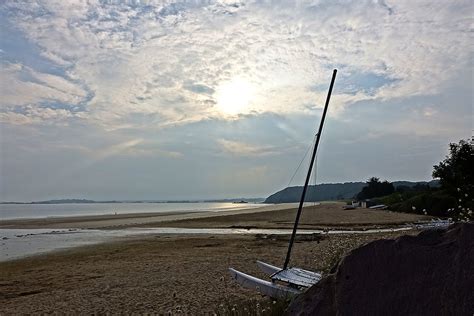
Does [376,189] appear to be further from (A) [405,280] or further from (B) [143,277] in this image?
(A) [405,280]

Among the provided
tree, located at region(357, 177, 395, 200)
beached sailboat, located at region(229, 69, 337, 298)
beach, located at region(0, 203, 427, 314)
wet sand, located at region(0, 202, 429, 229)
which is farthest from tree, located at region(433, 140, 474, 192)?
tree, located at region(357, 177, 395, 200)

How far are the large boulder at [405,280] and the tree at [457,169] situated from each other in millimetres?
31812

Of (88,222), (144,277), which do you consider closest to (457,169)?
(144,277)

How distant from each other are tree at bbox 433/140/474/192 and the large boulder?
31812mm

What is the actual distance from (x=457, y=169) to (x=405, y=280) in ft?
124

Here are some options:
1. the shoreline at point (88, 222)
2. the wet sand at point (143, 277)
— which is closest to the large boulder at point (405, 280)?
the wet sand at point (143, 277)

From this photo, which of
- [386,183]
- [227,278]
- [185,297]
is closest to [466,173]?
[227,278]

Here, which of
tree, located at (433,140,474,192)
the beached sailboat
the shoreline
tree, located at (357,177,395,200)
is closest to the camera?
the beached sailboat

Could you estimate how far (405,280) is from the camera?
4.65 metres

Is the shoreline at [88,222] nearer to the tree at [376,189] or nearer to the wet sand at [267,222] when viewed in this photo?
the wet sand at [267,222]

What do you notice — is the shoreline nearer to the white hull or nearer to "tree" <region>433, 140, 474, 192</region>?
"tree" <region>433, 140, 474, 192</region>

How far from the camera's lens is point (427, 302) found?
4395 mm

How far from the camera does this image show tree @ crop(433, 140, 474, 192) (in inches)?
1444

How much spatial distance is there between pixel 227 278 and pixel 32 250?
18694 millimetres
